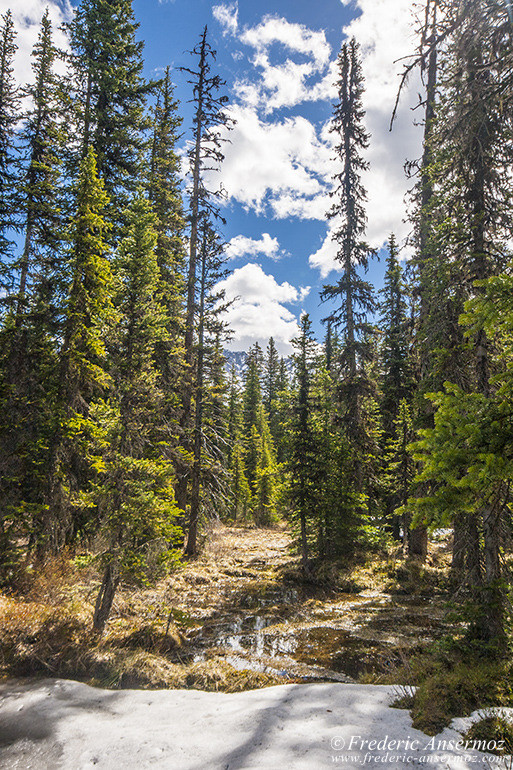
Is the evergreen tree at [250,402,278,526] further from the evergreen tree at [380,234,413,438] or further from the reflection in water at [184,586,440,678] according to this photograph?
the reflection in water at [184,586,440,678]

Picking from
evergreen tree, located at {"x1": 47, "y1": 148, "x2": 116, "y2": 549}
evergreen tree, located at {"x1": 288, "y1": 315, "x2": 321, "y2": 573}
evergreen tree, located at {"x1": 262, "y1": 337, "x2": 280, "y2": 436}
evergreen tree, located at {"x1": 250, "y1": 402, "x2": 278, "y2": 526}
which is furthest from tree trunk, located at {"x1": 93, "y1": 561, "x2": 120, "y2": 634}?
evergreen tree, located at {"x1": 262, "y1": 337, "x2": 280, "y2": 436}

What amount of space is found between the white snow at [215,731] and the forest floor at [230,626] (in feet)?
2.87

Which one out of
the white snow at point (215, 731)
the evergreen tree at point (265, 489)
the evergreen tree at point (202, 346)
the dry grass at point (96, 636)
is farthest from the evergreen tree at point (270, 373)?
the white snow at point (215, 731)

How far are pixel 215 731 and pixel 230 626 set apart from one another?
5.80 metres

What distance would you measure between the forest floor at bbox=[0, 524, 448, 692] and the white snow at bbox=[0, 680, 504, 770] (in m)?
0.87

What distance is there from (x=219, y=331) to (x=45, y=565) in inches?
545

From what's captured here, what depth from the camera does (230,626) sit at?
33.4ft

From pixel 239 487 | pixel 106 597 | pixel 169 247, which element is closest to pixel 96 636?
pixel 106 597

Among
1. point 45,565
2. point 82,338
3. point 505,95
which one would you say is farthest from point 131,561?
point 505,95

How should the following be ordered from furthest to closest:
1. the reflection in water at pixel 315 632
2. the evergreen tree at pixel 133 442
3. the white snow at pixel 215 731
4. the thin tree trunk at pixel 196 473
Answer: the thin tree trunk at pixel 196 473 → the evergreen tree at pixel 133 442 → the reflection in water at pixel 315 632 → the white snow at pixel 215 731

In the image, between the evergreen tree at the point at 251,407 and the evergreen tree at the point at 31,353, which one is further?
the evergreen tree at the point at 251,407

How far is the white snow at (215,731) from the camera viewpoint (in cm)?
388

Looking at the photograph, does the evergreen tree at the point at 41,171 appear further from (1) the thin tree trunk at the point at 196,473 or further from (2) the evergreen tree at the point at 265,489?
(2) the evergreen tree at the point at 265,489

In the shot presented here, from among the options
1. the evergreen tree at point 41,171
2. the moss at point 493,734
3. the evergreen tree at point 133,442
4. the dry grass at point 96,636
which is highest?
the evergreen tree at point 41,171
